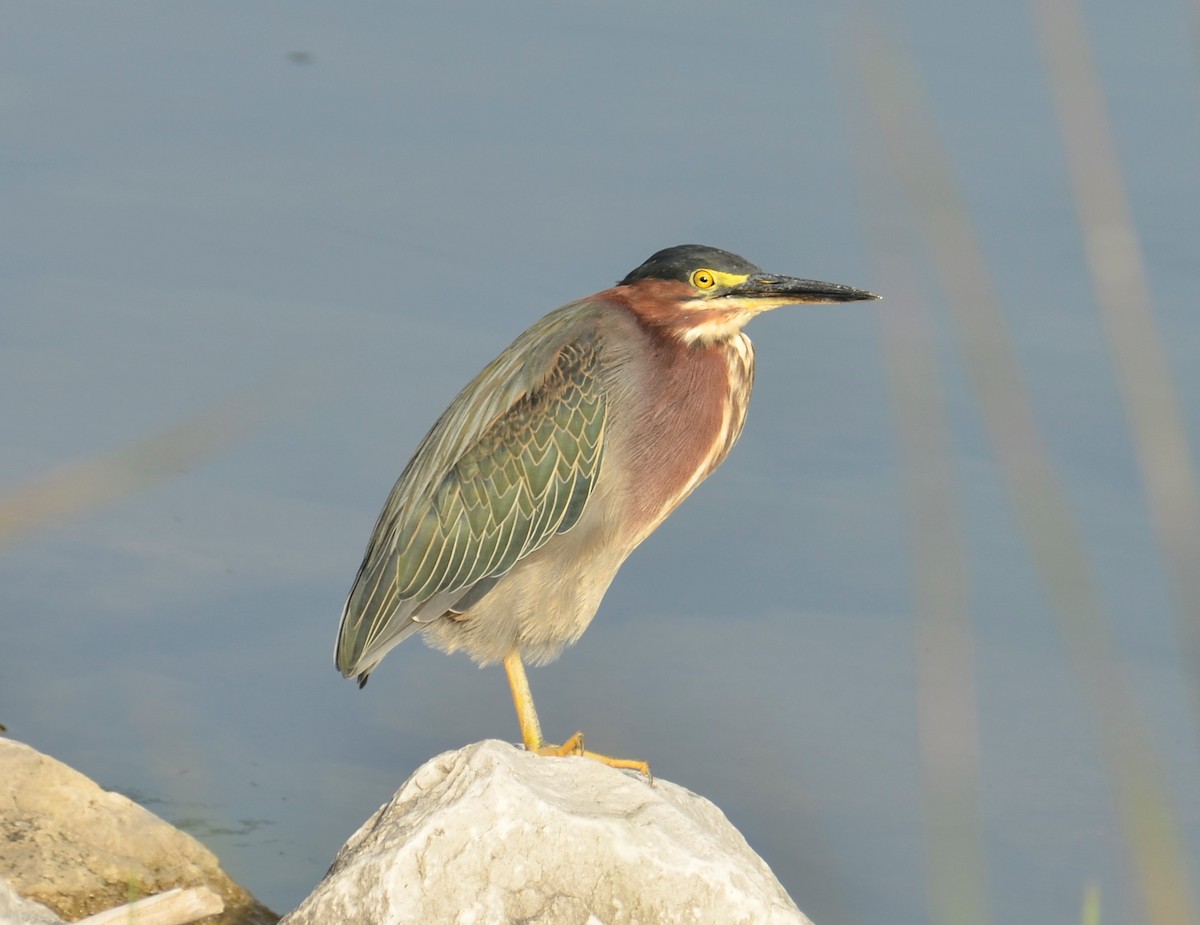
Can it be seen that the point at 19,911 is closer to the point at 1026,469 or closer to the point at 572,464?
the point at 572,464

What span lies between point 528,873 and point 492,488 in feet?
5.87

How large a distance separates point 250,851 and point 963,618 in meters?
4.10

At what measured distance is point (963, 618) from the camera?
5.84 feet

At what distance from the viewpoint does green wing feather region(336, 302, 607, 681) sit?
5.31 metres

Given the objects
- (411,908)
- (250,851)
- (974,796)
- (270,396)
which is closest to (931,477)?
(974,796)

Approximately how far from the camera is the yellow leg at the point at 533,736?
4715mm

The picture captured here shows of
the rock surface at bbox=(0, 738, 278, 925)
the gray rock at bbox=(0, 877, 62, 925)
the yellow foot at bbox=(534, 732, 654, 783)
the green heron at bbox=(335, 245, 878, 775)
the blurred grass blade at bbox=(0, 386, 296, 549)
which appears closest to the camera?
the blurred grass blade at bbox=(0, 386, 296, 549)

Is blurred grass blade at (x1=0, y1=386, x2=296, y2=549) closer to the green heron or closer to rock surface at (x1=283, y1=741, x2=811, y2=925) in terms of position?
rock surface at (x1=283, y1=741, x2=811, y2=925)

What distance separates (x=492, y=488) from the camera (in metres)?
5.43

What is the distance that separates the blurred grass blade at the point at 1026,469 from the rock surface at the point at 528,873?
6.71 feet

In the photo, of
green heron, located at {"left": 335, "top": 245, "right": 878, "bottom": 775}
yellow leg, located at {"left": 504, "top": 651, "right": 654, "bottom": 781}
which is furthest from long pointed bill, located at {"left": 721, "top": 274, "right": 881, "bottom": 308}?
yellow leg, located at {"left": 504, "top": 651, "right": 654, "bottom": 781}

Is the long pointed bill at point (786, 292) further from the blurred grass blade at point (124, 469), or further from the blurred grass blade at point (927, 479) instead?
the blurred grass blade at point (124, 469)

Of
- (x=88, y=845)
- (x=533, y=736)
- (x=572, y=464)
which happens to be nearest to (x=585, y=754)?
(x=533, y=736)

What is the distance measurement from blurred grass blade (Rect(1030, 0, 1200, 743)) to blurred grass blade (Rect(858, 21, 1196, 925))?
9 centimetres
